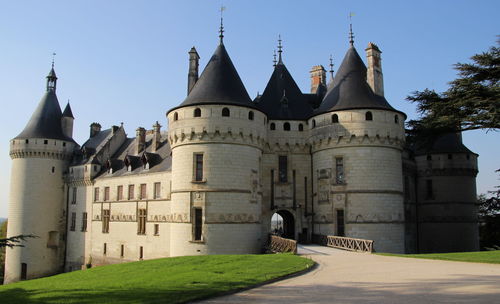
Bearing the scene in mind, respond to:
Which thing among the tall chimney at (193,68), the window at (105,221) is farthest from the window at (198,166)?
the window at (105,221)

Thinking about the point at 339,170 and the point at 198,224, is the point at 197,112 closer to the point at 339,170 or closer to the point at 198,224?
the point at 198,224

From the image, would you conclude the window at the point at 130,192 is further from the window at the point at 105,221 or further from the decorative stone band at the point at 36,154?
the decorative stone band at the point at 36,154

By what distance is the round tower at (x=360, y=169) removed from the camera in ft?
82.6

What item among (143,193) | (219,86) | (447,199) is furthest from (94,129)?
(447,199)

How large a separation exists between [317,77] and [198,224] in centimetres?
1834

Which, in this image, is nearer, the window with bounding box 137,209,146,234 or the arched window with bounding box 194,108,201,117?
the arched window with bounding box 194,108,201,117

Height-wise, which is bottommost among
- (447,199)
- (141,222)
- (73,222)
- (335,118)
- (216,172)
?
(73,222)

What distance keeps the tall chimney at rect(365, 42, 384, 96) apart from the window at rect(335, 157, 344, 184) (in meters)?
5.42

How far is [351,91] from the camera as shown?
27.1 meters

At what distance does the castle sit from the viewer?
24.9 metres

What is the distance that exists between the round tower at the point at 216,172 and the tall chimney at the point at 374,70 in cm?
823

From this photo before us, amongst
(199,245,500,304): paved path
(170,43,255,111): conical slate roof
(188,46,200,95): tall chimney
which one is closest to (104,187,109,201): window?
(188,46,200,95): tall chimney

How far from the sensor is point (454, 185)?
34219 millimetres

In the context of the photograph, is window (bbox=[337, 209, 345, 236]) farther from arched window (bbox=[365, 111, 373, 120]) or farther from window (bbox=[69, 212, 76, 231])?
window (bbox=[69, 212, 76, 231])
